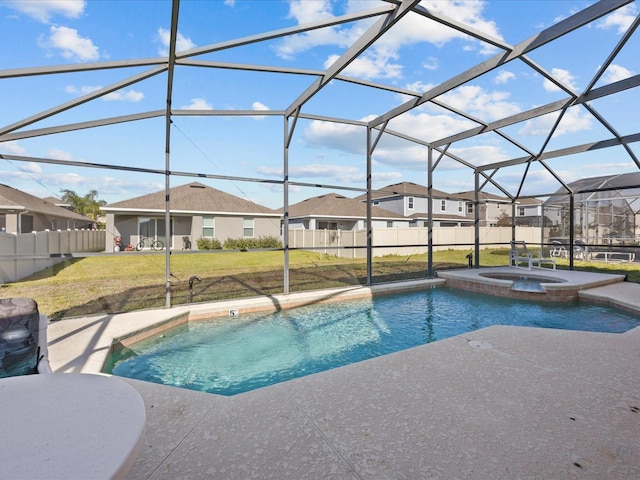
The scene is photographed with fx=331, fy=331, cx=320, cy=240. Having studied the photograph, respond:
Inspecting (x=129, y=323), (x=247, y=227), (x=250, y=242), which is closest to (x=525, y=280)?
(x=129, y=323)

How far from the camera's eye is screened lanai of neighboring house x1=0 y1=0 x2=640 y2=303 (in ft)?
14.8

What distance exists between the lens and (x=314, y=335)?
555 centimetres

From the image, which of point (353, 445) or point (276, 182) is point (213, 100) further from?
point (353, 445)

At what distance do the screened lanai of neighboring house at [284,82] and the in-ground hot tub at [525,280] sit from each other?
356 centimetres

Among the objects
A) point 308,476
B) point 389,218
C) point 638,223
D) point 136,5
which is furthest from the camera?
point 389,218

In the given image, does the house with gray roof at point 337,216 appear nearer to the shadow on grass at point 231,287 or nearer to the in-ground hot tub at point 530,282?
the shadow on grass at point 231,287

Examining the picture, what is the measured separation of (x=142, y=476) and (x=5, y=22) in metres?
6.24

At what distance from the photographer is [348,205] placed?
22078 mm

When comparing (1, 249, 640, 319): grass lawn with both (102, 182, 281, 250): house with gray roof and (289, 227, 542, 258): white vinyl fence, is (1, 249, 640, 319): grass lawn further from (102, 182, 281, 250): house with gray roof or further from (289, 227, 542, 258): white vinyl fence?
(289, 227, 542, 258): white vinyl fence

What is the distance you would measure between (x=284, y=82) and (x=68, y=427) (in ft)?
21.5

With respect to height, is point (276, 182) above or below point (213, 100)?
below

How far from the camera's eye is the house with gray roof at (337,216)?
20078 mm

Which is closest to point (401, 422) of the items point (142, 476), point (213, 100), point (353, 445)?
point (353, 445)

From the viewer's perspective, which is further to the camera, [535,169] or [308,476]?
[535,169]
